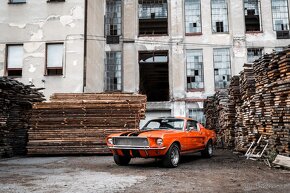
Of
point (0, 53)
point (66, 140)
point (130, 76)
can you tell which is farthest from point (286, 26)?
point (0, 53)

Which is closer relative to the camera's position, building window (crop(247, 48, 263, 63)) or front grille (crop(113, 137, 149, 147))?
front grille (crop(113, 137, 149, 147))

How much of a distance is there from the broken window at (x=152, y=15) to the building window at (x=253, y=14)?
6.46 m

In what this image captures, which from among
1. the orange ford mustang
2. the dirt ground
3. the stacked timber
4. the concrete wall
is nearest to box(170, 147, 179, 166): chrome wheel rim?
the orange ford mustang

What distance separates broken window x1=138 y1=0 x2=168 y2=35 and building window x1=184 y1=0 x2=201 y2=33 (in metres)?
1.79

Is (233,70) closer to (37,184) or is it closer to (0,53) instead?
(0,53)

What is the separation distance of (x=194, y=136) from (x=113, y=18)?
17.1 m

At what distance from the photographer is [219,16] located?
2477 centimetres

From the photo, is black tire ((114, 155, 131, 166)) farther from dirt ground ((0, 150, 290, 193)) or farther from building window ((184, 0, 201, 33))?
building window ((184, 0, 201, 33))

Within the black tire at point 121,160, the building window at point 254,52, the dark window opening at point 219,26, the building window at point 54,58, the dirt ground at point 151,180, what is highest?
the dark window opening at point 219,26

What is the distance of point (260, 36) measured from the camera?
24.2 m

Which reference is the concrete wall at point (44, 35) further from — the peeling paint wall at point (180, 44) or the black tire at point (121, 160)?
the black tire at point (121, 160)

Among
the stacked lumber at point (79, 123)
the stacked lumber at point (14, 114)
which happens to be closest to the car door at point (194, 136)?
the stacked lumber at point (79, 123)

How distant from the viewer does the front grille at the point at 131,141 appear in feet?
29.0

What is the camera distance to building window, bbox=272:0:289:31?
24.4 meters
